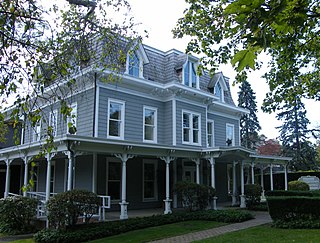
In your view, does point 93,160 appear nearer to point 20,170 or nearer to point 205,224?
point 205,224

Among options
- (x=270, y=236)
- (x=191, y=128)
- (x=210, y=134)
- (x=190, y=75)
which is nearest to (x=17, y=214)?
(x=270, y=236)

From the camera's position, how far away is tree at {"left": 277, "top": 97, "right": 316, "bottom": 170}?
36.9 m

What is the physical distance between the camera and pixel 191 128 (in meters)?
18.5

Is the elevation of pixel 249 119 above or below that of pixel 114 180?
above

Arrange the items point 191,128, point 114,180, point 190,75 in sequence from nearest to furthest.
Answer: point 114,180 → point 191,128 → point 190,75

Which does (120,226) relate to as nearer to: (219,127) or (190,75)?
(190,75)

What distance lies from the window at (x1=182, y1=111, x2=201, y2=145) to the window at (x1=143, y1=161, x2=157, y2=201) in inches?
91.8

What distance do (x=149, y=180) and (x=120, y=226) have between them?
6.64 meters

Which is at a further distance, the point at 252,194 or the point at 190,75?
the point at 190,75

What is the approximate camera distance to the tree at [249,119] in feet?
142

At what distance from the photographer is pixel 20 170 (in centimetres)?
2147

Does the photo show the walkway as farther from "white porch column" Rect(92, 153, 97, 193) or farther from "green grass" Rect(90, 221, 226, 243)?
"white porch column" Rect(92, 153, 97, 193)

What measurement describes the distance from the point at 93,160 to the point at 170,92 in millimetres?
5584

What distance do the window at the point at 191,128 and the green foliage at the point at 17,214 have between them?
8.86m
